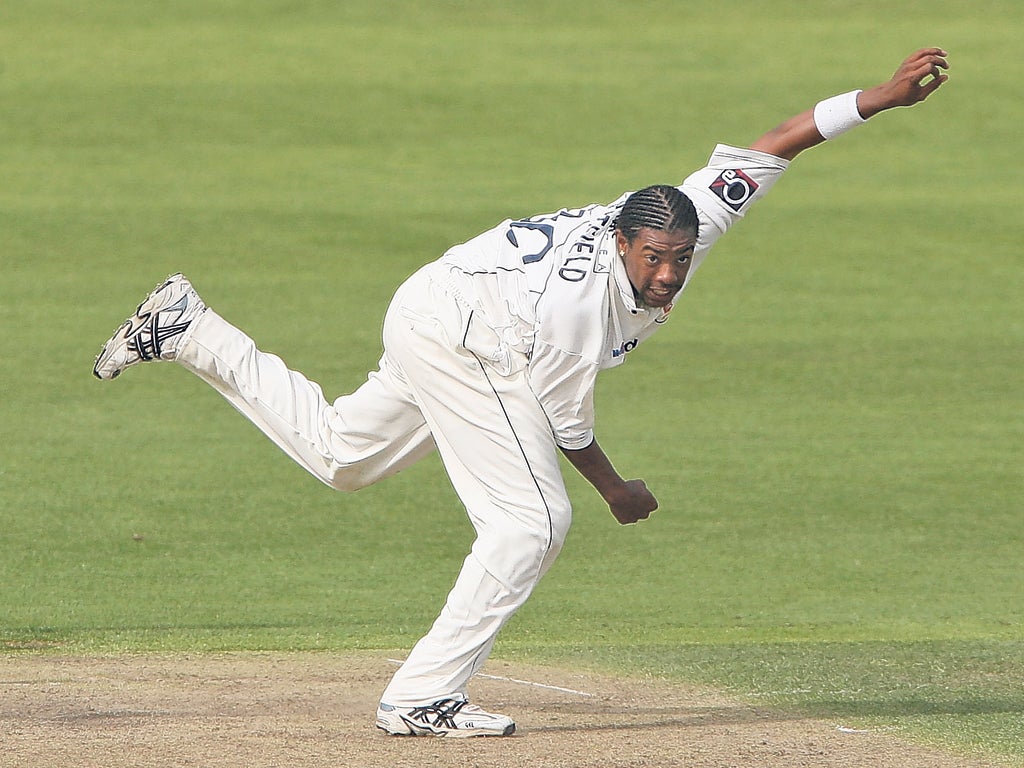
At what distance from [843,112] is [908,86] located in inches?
8.8

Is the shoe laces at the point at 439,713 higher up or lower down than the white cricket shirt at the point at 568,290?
lower down

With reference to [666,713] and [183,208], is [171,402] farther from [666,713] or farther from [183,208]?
[666,713]

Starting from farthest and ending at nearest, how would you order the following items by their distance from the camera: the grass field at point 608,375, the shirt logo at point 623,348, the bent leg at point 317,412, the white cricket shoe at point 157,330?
the grass field at point 608,375 < the white cricket shoe at point 157,330 < the bent leg at point 317,412 < the shirt logo at point 623,348

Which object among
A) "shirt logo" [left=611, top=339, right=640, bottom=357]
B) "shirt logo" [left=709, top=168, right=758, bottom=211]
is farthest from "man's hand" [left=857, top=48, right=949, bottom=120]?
"shirt logo" [left=611, top=339, right=640, bottom=357]

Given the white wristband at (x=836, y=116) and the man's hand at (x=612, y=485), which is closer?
the man's hand at (x=612, y=485)

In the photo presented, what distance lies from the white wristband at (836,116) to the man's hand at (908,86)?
3 centimetres

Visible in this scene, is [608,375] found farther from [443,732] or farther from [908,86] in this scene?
[443,732]

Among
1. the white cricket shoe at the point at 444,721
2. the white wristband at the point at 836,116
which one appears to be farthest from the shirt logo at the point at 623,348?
the white cricket shoe at the point at 444,721

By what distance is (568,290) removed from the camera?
5055mm

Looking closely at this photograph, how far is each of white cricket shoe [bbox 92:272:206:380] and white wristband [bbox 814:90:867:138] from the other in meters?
2.35

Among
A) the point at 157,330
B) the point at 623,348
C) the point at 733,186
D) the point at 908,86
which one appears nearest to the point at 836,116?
the point at 908,86

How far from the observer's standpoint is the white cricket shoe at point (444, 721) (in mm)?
5320

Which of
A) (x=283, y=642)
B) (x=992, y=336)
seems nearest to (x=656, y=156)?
(x=992, y=336)

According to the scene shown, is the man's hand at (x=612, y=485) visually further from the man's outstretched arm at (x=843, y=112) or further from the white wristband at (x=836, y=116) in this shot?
the white wristband at (x=836, y=116)
